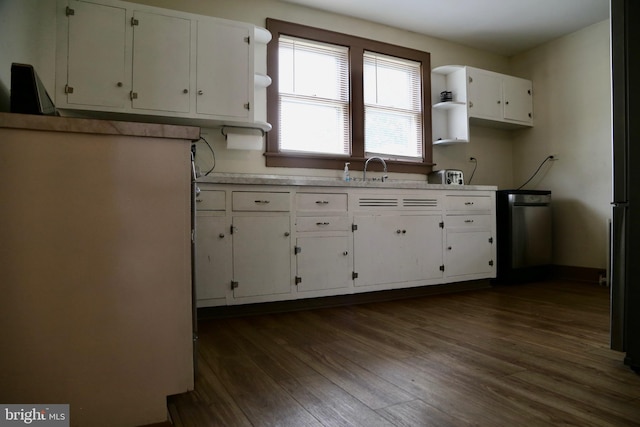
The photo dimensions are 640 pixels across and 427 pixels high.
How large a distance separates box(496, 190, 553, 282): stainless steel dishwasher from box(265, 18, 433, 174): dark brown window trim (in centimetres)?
92

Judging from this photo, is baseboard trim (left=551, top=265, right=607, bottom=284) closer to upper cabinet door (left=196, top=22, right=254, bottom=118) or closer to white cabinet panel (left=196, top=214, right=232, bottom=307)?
white cabinet panel (left=196, top=214, right=232, bottom=307)

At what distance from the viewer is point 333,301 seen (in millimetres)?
3111

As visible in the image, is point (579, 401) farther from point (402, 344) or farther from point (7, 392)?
point (7, 392)

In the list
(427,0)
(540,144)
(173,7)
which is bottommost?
(540,144)

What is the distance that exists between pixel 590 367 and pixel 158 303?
184 cm

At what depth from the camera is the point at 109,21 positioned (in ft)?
9.02

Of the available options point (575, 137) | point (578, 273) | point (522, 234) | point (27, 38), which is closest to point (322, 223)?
point (27, 38)

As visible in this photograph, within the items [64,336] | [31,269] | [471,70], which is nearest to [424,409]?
[64,336]

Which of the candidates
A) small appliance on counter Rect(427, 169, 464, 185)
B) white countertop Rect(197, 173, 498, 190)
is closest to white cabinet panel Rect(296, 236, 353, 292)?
white countertop Rect(197, 173, 498, 190)

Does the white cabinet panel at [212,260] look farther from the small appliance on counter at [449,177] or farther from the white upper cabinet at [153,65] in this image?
the small appliance on counter at [449,177]

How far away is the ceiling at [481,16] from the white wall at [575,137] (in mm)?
248

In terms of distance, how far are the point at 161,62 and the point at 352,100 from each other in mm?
1783

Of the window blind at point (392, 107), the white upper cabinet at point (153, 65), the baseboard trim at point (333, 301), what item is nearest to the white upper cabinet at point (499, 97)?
the window blind at point (392, 107)

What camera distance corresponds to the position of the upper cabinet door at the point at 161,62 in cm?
282
